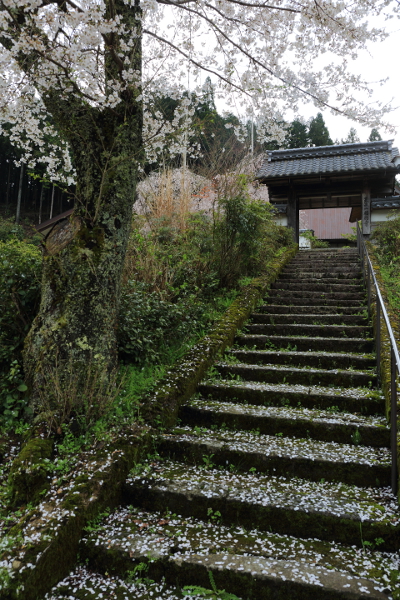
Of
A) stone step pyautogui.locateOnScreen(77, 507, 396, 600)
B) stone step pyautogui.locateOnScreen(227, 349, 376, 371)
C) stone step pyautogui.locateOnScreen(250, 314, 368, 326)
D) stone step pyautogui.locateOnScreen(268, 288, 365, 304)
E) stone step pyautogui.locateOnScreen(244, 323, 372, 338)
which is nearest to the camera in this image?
stone step pyautogui.locateOnScreen(77, 507, 396, 600)

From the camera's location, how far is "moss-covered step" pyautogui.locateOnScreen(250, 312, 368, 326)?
206 inches

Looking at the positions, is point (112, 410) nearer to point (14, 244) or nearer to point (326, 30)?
point (14, 244)

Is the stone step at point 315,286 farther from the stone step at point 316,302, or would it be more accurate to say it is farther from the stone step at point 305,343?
the stone step at point 305,343

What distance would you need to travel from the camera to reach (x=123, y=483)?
2.63 m

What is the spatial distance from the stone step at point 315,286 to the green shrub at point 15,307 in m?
4.24

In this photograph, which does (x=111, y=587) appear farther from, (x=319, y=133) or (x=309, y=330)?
(x=319, y=133)

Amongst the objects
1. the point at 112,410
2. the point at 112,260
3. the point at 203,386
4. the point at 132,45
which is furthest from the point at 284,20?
the point at 112,410

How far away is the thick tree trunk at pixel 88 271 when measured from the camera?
3.15 m

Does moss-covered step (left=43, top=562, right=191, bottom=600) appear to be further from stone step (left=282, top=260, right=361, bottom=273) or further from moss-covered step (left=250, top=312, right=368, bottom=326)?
stone step (left=282, top=260, right=361, bottom=273)

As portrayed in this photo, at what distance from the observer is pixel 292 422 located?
314cm

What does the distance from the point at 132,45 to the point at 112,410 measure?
10.3ft

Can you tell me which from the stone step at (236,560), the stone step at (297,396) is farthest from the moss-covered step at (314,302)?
the stone step at (236,560)

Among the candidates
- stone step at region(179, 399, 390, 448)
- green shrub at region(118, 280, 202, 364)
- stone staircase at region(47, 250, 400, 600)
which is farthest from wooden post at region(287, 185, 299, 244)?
stone step at region(179, 399, 390, 448)

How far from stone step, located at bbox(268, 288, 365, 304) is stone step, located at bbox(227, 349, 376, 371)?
1.88 meters
